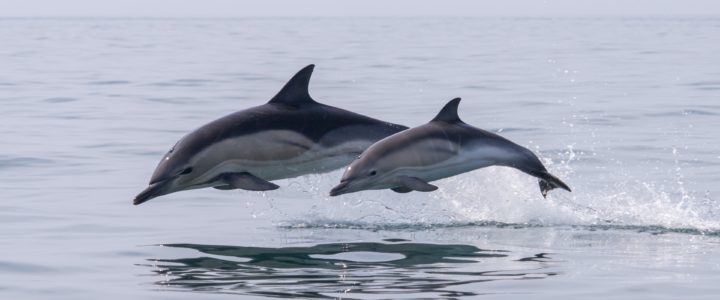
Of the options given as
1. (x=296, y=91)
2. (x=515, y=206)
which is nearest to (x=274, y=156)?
(x=296, y=91)

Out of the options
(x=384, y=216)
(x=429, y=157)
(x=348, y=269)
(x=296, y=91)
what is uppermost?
(x=296, y=91)

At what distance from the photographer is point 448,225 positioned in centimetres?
1202

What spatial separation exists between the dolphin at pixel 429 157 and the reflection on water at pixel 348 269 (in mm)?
506

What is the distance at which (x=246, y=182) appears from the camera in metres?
10.2

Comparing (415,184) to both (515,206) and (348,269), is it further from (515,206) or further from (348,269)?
(515,206)

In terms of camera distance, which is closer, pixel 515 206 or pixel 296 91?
pixel 296 91

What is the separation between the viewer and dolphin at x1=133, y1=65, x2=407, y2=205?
10.3 metres

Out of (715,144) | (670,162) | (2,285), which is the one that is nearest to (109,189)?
(2,285)

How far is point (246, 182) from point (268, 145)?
1.35ft

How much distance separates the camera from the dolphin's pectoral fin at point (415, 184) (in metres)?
10.3

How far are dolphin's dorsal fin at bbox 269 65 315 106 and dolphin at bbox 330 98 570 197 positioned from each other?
0.71 m

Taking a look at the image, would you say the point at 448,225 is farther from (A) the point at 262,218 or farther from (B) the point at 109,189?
(B) the point at 109,189

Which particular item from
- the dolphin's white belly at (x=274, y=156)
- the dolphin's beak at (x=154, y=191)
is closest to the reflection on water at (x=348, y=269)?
the dolphin's beak at (x=154, y=191)

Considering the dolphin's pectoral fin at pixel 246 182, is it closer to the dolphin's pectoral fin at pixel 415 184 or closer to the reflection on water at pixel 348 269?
the reflection on water at pixel 348 269
